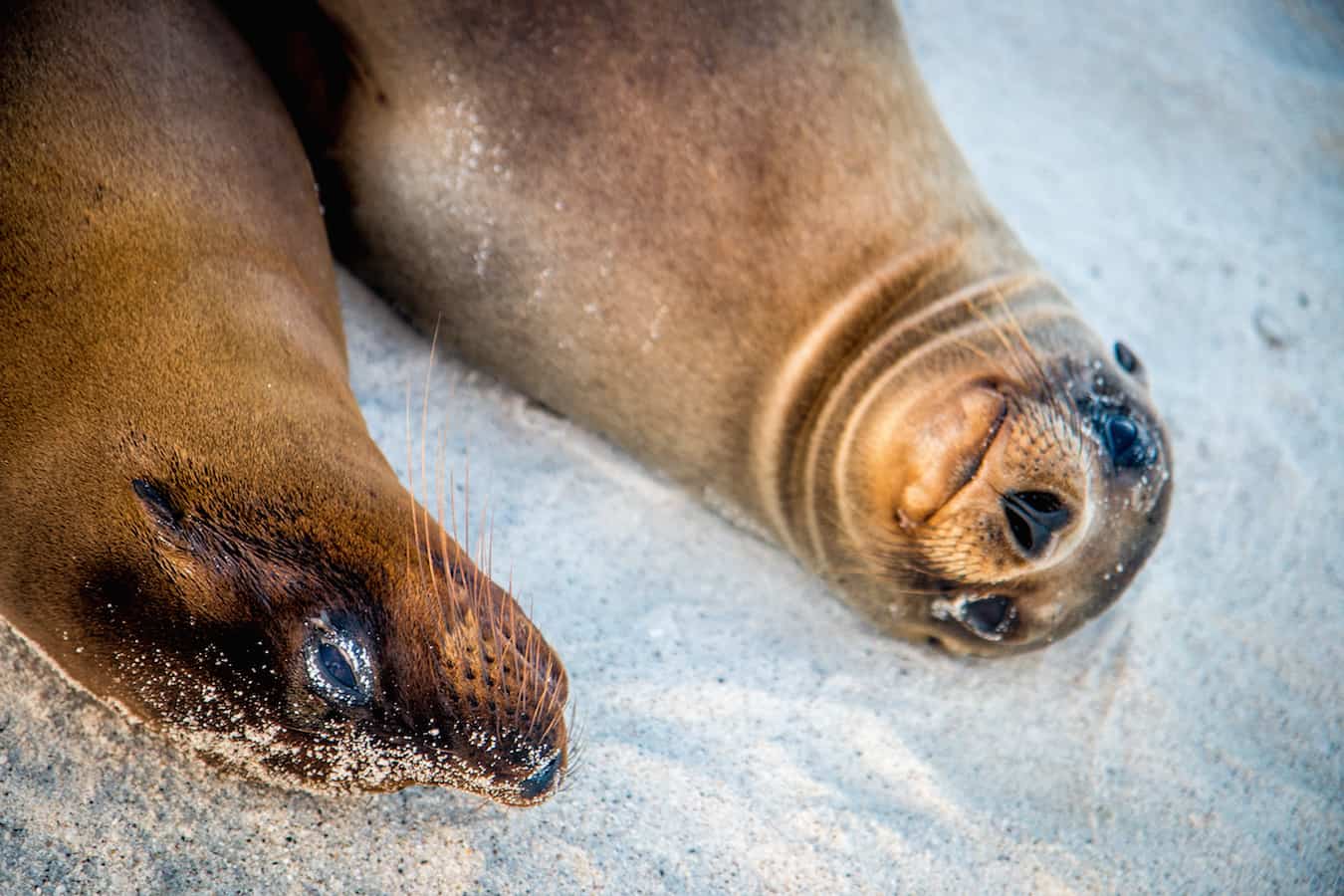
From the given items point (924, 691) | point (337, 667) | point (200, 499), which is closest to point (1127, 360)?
point (924, 691)

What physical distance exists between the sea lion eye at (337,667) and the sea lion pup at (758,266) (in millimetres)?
1258

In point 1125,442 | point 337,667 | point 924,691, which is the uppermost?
point 1125,442

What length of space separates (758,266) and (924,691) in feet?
3.85

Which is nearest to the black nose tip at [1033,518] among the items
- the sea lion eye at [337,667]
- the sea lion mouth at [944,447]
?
the sea lion mouth at [944,447]

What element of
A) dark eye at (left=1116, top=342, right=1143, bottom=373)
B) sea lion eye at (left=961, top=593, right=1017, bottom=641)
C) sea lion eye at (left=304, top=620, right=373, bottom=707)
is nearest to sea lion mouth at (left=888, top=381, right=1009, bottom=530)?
sea lion eye at (left=961, top=593, right=1017, bottom=641)

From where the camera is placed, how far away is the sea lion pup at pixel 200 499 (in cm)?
187

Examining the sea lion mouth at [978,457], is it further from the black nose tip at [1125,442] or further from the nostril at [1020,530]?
the black nose tip at [1125,442]

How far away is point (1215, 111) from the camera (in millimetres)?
4676

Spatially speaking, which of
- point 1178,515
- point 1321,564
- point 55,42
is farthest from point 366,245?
point 1321,564

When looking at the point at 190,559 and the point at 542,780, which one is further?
the point at 542,780

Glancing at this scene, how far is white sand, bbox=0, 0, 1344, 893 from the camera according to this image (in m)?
2.15

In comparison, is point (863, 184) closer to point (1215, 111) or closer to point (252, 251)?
point (252, 251)

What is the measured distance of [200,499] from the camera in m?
1.93

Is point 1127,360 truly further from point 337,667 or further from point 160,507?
point 160,507
